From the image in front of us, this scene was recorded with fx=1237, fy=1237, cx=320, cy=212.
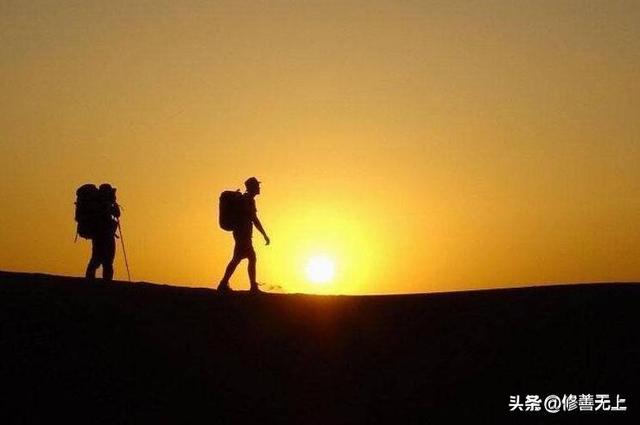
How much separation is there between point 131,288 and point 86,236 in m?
1.38

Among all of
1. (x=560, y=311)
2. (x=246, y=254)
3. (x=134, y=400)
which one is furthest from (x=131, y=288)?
(x=560, y=311)

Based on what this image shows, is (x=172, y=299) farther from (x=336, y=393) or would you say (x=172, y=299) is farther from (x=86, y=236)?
(x=336, y=393)

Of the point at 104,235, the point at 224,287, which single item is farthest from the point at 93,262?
the point at 224,287

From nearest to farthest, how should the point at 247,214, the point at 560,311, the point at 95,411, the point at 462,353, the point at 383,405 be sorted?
the point at 95,411, the point at 383,405, the point at 462,353, the point at 560,311, the point at 247,214

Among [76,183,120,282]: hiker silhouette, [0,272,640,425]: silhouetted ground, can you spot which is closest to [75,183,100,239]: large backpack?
[76,183,120,282]: hiker silhouette

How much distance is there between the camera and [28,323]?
18969 mm

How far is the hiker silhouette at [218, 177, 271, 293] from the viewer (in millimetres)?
22484

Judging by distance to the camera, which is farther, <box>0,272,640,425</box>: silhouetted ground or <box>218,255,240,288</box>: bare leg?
<box>218,255,240,288</box>: bare leg

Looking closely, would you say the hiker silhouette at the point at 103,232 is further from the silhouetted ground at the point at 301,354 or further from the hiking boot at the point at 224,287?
the hiking boot at the point at 224,287

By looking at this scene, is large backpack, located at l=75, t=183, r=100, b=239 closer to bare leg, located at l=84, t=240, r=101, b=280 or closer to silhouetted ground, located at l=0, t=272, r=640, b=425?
bare leg, located at l=84, t=240, r=101, b=280

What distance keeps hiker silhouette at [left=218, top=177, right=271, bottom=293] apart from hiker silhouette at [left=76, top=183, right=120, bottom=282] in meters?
2.07

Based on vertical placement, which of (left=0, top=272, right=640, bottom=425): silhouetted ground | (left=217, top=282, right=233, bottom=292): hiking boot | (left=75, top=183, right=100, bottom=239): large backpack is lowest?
(left=0, top=272, right=640, bottom=425): silhouetted ground

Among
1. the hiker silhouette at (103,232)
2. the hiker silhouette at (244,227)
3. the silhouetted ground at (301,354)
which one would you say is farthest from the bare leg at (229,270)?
the hiker silhouette at (103,232)

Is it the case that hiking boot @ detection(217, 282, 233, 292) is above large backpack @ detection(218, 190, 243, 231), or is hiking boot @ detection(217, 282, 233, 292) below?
below
